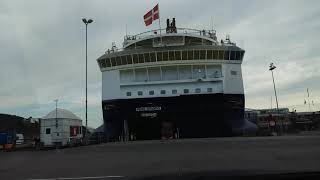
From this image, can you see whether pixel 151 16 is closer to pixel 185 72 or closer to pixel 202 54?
pixel 202 54

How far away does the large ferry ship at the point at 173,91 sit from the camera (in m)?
35.0

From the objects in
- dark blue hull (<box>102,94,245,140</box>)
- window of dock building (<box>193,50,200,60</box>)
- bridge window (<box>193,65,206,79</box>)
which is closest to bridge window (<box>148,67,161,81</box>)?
dark blue hull (<box>102,94,245,140</box>)

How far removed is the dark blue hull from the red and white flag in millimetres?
9970

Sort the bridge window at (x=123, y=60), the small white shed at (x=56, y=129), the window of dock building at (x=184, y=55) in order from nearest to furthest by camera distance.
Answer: the small white shed at (x=56, y=129)
the window of dock building at (x=184, y=55)
the bridge window at (x=123, y=60)

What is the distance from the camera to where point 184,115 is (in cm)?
3512

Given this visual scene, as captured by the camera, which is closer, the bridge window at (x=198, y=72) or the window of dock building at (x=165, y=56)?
the bridge window at (x=198, y=72)

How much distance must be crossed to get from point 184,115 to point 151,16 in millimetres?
12156

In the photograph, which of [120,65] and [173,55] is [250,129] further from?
[120,65]

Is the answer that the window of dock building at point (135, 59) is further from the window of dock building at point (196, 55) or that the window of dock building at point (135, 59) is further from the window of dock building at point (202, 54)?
the window of dock building at point (202, 54)

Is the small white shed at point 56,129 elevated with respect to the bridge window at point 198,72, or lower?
lower

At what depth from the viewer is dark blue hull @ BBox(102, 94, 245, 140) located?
1372 inches

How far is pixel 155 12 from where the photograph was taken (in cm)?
4175

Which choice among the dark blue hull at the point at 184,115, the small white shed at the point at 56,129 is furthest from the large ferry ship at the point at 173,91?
the small white shed at the point at 56,129

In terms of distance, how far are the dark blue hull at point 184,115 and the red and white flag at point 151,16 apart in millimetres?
9970
